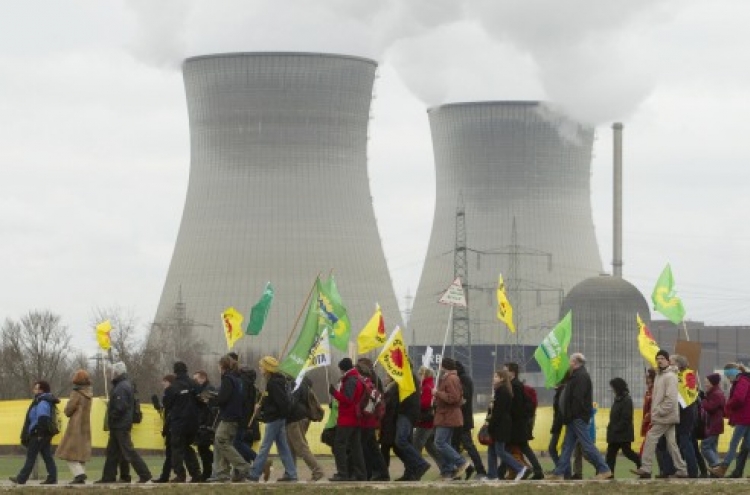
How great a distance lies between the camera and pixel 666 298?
72.8ft

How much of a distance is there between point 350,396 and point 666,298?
678 centimetres

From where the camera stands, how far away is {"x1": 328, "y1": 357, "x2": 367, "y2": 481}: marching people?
643 inches

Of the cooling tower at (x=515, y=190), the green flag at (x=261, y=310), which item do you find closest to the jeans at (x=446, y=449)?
the green flag at (x=261, y=310)

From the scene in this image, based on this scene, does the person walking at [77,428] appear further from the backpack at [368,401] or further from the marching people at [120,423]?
the backpack at [368,401]

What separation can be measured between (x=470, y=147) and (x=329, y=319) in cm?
4195

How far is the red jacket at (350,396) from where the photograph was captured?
53.5 feet

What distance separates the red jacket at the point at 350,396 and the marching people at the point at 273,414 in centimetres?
42

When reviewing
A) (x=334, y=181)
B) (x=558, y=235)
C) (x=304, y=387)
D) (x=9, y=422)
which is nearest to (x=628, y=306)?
(x=558, y=235)

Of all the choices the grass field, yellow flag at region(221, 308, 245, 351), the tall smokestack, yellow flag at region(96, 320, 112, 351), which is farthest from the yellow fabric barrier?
the tall smokestack

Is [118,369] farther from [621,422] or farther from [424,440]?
[621,422]

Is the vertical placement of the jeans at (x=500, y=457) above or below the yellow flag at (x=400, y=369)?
below

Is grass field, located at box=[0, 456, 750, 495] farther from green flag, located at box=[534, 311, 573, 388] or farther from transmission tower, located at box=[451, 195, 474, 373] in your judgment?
transmission tower, located at box=[451, 195, 474, 373]

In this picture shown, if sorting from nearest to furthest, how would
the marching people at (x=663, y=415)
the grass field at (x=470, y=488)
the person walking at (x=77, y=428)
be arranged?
the grass field at (x=470, y=488) → the marching people at (x=663, y=415) → the person walking at (x=77, y=428)

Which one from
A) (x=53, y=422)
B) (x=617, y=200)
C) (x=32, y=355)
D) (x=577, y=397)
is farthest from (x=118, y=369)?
(x=617, y=200)
